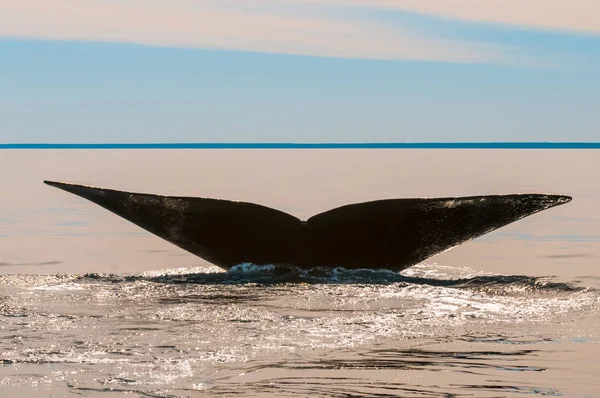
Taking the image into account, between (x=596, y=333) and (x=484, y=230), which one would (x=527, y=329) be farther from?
(x=484, y=230)

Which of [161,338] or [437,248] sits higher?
[437,248]

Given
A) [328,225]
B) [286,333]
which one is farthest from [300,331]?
[328,225]

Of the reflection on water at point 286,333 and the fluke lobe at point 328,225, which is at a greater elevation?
the fluke lobe at point 328,225

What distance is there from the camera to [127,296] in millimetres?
13562

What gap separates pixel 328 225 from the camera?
14.5m

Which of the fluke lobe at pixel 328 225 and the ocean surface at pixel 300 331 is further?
the fluke lobe at pixel 328 225

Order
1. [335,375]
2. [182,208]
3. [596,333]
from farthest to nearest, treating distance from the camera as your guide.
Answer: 1. [182,208]
2. [596,333]
3. [335,375]

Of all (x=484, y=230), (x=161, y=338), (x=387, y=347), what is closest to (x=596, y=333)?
(x=387, y=347)

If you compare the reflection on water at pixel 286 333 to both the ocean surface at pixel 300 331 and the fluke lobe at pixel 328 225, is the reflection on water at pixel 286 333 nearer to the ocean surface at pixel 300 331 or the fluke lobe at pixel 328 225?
the ocean surface at pixel 300 331

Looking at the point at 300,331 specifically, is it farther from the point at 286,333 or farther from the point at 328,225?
the point at 328,225

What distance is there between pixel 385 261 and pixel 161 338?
5352 mm

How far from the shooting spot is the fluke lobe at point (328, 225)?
14.2 m

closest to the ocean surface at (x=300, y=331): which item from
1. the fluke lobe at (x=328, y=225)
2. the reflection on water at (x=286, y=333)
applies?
the reflection on water at (x=286, y=333)

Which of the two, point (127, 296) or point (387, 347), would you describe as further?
point (127, 296)
